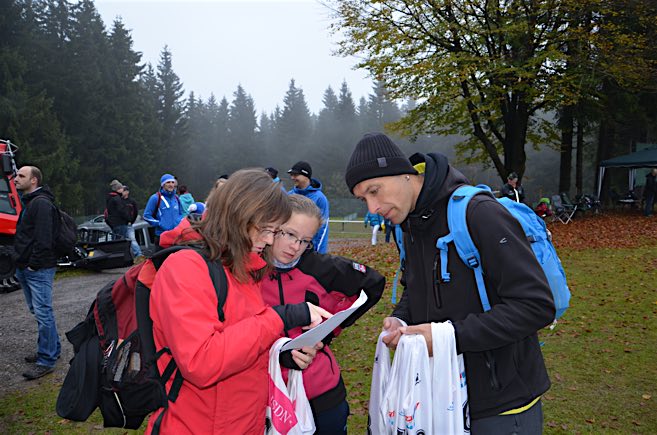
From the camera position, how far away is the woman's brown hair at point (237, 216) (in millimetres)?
1967

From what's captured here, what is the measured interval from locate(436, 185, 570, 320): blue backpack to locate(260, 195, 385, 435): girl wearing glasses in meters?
0.75

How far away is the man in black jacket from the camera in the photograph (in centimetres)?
Answer: 182

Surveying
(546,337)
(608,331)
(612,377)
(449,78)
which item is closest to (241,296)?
(612,377)

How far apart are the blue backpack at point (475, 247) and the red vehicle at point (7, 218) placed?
1046cm

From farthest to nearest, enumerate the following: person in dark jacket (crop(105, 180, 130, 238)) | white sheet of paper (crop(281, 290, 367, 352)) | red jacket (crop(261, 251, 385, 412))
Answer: person in dark jacket (crop(105, 180, 130, 238))
red jacket (crop(261, 251, 385, 412))
white sheet of paper (crop(281, 290, 367, 352))

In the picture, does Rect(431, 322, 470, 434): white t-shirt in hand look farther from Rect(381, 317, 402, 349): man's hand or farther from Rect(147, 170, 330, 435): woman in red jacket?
Rect(147, 170, 330, 435): woman in red jacket

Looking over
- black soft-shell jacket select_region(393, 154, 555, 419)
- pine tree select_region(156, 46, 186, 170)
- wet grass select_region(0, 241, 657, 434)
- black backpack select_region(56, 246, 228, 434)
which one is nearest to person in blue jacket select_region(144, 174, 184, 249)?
wet grass select_region(0, 241, 657, 434)

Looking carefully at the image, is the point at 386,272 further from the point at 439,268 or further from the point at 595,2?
the point at 595,2

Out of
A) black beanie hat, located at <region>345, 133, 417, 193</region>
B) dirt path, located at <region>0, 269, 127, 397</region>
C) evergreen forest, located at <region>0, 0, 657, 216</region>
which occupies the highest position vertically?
evergreen forest, located at <region>0, 0, 657, 216</region>

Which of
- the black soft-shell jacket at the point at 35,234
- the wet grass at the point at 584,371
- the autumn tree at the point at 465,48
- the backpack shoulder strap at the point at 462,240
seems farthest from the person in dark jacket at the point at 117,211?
the backpack shoulder strap at the point at 462,240

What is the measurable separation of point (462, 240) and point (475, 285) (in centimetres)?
22

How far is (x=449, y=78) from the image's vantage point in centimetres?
1766

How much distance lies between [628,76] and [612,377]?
16274mm

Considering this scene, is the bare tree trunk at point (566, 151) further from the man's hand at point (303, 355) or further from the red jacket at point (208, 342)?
the red jacket at point (208, 342)
